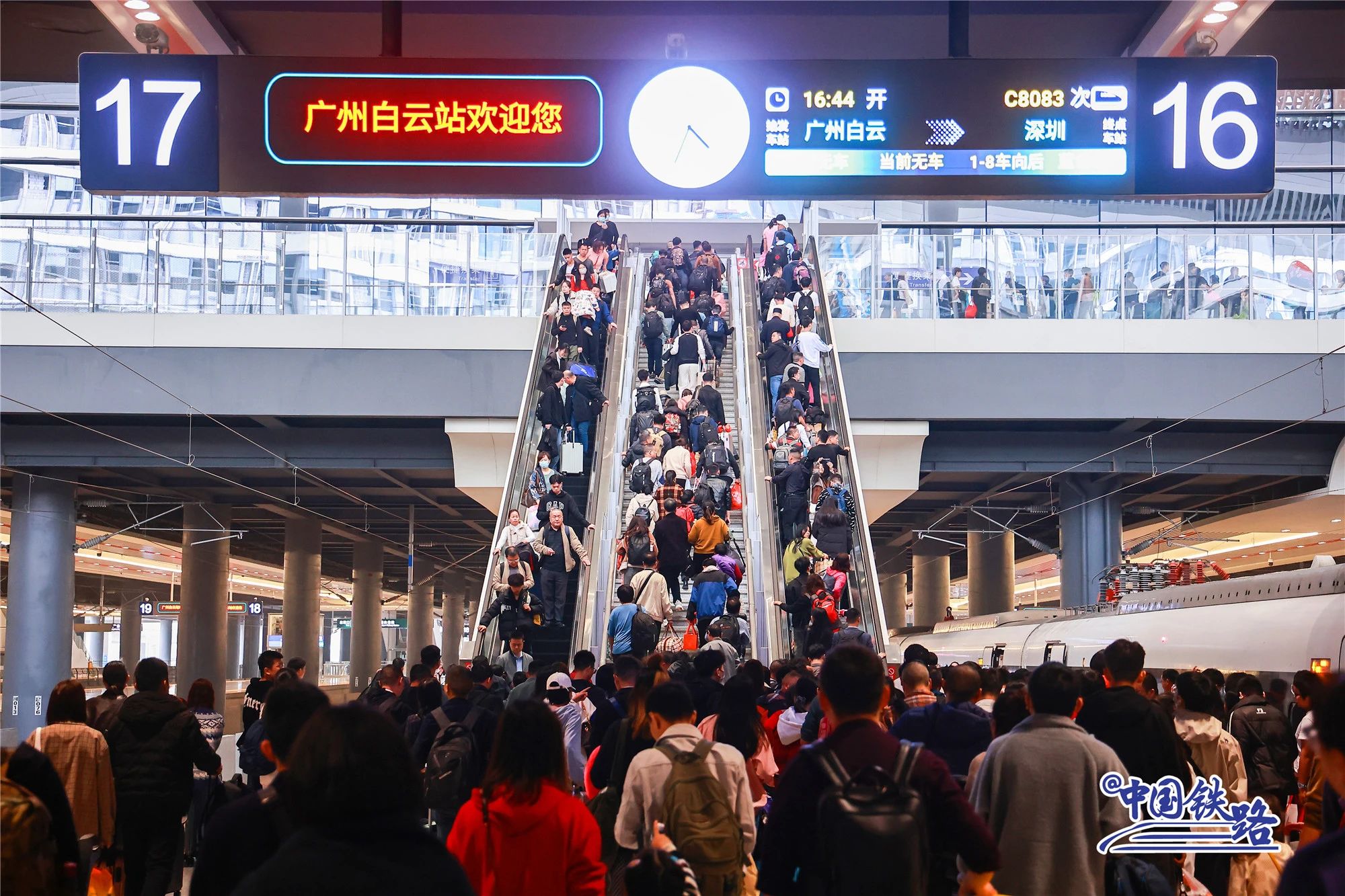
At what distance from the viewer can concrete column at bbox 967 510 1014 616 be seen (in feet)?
126

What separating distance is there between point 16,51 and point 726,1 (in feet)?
15.0

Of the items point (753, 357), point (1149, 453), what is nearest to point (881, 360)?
point (753, 357)

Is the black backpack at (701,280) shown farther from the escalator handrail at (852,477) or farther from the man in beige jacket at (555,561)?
the man in beige jacket at (555,561)

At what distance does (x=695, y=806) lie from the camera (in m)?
4.67

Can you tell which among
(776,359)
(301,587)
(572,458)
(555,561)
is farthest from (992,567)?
(555,561)

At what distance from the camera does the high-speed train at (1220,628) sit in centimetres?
1372

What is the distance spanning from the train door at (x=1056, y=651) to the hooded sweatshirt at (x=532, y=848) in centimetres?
1617

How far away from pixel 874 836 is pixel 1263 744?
6.38 metres

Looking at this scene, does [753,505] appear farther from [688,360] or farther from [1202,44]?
[1202,44]

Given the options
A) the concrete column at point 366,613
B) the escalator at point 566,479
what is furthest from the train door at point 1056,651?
the concrete column at point 366,613

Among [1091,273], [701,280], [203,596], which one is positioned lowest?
[203,596]

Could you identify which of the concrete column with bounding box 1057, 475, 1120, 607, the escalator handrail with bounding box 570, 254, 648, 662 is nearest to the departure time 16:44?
the escalator handrail with bounding box 570, 254, 648, 662

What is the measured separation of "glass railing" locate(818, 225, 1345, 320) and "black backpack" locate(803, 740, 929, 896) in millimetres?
22686

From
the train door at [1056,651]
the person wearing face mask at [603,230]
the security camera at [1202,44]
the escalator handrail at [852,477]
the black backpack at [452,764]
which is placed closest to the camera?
the black backpack at [452,764]
